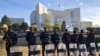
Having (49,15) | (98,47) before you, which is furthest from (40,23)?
(98,47)

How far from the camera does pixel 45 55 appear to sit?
1239cm

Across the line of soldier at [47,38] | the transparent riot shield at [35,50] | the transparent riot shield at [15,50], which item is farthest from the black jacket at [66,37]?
the transparent riot shield at [15,50]

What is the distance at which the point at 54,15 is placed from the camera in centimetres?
11244

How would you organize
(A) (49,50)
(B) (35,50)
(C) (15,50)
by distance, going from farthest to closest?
(A) (49,50) < (B) (35,50) < (C) (15,50)

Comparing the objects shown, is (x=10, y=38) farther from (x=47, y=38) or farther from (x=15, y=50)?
(x=47, y=38)

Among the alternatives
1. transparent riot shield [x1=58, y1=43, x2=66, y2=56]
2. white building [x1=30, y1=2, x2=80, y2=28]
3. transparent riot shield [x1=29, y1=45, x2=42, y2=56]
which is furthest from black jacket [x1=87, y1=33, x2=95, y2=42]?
white building [x1=30, y1=2, x2=80, y2=28]

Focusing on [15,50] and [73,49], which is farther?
[73,49]

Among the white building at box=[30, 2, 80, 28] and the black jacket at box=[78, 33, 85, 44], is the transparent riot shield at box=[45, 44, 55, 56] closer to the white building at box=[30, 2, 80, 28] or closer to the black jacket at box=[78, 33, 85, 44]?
the black jacket at box=[78, 33, 85, 44]

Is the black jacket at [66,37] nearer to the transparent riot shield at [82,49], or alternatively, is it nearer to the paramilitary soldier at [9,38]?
the transparent riot shield at [82,49]

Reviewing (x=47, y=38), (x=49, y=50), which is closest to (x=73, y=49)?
(x=49, y=50)

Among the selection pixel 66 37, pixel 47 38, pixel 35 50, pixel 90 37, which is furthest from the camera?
pixel 90 37

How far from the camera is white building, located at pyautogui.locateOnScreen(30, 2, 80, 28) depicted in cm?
10714

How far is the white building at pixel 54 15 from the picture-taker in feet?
352

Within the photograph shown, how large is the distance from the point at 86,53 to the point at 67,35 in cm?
165
